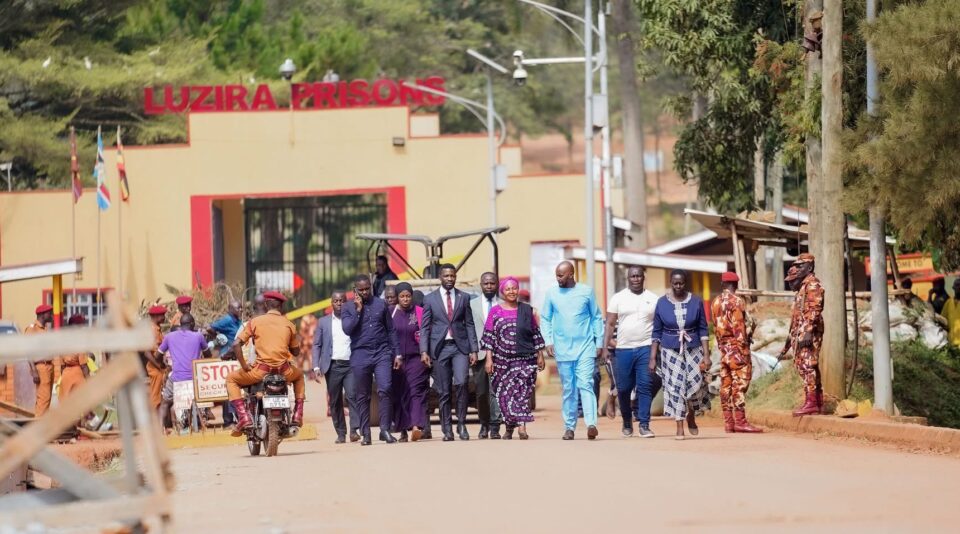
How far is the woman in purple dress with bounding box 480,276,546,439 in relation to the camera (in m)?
18.4

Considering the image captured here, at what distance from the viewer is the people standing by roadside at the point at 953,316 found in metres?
27.5

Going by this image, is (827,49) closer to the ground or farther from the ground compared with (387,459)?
farther from the ground

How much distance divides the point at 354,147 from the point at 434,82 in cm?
288

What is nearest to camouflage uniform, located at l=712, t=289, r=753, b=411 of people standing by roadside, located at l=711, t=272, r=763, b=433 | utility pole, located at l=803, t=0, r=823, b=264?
people standing by roadside, located at l=711, t=272, r=763, b=433

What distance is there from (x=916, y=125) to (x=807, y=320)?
7.30ft

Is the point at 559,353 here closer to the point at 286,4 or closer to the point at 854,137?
the point at 854,137

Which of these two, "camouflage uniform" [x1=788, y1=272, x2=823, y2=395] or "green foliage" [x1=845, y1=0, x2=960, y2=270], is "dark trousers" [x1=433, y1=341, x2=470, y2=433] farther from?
"green foliage" [x1=845, y1=0, x2=960, y2=270]

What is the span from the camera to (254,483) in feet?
45.5

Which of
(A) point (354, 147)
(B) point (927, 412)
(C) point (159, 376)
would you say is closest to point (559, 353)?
(C) point (159, 376)

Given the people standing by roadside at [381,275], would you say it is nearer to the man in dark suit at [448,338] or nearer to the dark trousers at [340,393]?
the dark trousers at [340,393]

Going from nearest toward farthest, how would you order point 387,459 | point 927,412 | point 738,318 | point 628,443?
point 387,459 < point 628,443 < point 738,318 < point 927,412

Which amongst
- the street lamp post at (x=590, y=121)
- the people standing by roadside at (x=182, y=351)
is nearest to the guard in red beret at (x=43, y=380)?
the people standing by roadside at (x=182, y=351)

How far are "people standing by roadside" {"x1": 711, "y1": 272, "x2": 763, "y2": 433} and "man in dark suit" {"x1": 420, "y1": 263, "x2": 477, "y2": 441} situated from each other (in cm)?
256

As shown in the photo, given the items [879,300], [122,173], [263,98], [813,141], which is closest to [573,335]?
[879,300]
